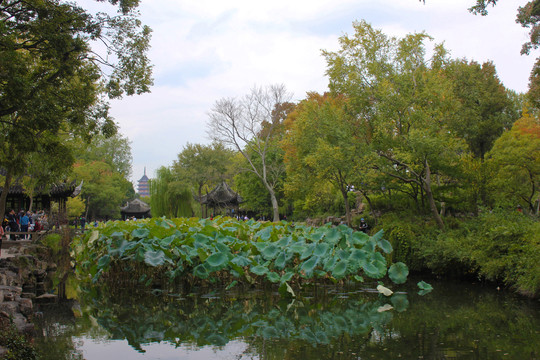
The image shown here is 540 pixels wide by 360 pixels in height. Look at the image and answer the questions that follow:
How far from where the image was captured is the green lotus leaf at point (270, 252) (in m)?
8.32

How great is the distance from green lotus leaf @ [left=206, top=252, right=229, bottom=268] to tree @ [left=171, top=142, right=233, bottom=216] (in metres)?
31.0

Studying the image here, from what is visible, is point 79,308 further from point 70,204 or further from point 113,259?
point 70,204

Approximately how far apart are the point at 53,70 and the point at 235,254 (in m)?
6.40

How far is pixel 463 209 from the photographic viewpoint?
1617cm

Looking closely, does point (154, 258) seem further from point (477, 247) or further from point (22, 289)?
point (477, 247)

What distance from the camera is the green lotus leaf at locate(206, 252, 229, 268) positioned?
7977mm

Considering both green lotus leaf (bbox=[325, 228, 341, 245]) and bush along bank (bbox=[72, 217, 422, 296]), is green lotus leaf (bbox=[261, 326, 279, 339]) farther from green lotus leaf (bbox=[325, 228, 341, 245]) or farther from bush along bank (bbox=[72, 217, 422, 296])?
green lotus leaf (bbox=[325, 228, 341, 245])

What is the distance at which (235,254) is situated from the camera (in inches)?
340

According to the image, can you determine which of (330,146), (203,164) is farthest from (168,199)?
(330,146)

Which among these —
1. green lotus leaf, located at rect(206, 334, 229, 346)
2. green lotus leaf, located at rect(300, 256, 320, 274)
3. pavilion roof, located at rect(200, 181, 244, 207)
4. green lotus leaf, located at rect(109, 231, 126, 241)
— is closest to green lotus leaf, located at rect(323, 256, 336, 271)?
green lotus leaf, located at rect(300, 256, 320, 274)

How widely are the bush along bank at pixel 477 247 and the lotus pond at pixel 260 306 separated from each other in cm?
52

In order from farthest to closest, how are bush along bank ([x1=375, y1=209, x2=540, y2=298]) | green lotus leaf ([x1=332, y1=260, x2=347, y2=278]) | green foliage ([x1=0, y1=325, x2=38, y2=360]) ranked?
1. bush along bank ([x1=375, y1=209, x2=540, y2=298])
2. green lotus leaf ([x1=332, y1=260, x2=347, y2=278])
3. green foliage ([x1=0, y1=325, x2=38, y2=360])

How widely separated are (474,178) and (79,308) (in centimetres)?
1216

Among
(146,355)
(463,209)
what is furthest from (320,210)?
(146,355)
